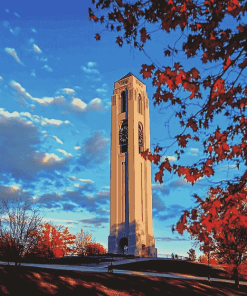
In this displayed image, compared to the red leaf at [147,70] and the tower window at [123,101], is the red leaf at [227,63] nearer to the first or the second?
the red leaf at [147,70]

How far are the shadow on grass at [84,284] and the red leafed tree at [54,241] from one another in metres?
28.2

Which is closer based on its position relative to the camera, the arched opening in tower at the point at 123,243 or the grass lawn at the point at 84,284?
the grass lawn at the point at 84,284

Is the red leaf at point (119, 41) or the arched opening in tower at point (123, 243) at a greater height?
the red leaf at point (119, 41)

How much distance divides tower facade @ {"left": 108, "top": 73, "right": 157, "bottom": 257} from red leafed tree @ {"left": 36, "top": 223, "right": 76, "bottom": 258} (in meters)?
8.24

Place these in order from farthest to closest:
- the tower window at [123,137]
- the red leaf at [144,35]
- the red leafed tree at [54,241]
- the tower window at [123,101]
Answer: the tower window at [123,101] → the tower window at [123,137] → the red leafed tree at [54,241] → the red leaf at [144,35]

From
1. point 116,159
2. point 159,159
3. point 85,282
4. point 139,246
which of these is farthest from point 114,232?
point 159,159

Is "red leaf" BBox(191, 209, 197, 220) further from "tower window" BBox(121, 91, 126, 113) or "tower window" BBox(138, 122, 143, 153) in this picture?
"tower window" BBox(121, 91, 126, 113)

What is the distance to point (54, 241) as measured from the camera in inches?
2080

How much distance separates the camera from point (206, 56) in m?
7.54

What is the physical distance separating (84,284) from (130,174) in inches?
1703

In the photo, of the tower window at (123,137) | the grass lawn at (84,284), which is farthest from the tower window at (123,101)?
the grass lawn at (84,284)

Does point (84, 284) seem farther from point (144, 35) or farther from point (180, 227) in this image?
point (144, 35)

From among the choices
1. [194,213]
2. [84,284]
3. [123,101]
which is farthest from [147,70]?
[123,101]

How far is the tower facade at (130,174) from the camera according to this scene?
58.4 meters
